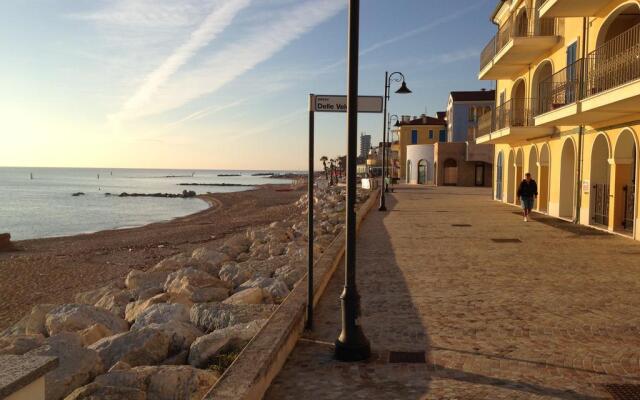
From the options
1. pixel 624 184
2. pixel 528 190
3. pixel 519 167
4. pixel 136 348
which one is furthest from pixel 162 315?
pixel 519 167

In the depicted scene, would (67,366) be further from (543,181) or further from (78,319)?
(543,181)

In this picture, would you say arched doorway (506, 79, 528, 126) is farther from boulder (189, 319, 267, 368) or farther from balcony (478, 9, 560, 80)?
boulder (189, 319, 267, 368)

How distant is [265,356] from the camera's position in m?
4.73

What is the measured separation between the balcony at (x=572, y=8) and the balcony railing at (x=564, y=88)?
1.33 meters

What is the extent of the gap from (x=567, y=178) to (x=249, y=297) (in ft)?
49.0

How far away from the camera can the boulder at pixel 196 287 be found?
8836 mm

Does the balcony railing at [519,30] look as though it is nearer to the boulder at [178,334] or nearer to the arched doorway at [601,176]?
the arched doorway at [601,176]

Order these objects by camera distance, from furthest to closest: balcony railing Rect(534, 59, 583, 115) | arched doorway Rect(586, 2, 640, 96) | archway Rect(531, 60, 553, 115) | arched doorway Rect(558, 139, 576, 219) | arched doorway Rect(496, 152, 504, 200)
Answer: arched doorway Rect(496, 152, 504, 200) < archway Rect(531, 60, 553, 115) < arched doorway Rect(558, 139, 576, 219) < balcony railing Rect(534, 59, 583, 115) < arched doorway Rect(586, 2, 640, 96)

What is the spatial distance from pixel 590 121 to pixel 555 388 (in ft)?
43.3

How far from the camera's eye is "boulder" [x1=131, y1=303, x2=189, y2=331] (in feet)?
22.7

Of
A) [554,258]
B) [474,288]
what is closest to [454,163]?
[554,258]

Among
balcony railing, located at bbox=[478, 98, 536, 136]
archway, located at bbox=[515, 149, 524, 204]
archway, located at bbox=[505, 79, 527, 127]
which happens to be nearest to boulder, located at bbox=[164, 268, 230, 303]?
balcony railing, located at bbox=[478, 98, 536, 136]

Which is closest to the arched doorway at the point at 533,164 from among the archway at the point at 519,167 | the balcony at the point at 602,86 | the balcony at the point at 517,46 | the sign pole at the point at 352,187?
the archway at the point at 519,167

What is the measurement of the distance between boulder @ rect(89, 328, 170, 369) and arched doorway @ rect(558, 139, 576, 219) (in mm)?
16668
